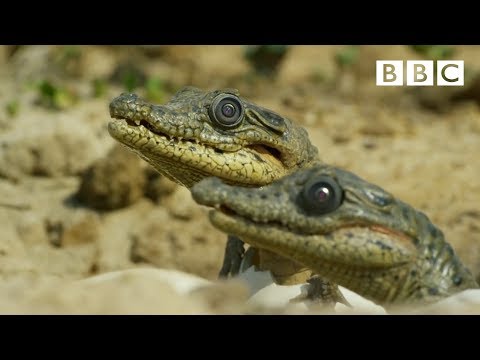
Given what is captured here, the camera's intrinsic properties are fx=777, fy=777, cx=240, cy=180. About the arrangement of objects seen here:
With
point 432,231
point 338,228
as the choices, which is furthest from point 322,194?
point 432,231

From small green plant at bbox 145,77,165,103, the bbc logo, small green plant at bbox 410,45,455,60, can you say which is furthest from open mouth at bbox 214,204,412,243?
small green plant at bbox 410,45,455,60

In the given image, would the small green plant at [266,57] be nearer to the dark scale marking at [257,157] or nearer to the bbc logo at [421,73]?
the bbc logo at [421,73]

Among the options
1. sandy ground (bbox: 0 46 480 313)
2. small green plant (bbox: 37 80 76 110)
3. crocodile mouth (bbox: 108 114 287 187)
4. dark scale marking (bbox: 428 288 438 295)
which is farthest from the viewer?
small green plant (bbox: 37 80 76 110)

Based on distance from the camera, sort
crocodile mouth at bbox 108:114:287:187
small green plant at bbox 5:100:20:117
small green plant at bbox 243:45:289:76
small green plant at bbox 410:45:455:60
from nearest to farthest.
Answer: crocodile mouth at bbox 108:114:287:187 → small green plant at bbox 5:100:20:117 → small green plant at bbox 410:45:455:60 → small green plant at bbox 243:45:289:76

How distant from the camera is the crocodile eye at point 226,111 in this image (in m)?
5.22

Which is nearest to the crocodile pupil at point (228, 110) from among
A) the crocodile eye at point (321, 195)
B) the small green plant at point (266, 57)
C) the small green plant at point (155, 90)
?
the crocodile eye at point (321, 195)

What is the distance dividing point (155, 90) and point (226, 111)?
622cm

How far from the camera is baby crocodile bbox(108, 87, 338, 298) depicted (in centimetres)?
502

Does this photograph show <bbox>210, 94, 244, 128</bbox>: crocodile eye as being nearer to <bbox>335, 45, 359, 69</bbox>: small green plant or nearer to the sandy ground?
the sandy ground

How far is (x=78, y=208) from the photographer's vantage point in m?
8.96

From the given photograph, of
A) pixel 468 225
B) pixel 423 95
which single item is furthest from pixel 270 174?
pixel 423 95

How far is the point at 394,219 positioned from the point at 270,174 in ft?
5.83

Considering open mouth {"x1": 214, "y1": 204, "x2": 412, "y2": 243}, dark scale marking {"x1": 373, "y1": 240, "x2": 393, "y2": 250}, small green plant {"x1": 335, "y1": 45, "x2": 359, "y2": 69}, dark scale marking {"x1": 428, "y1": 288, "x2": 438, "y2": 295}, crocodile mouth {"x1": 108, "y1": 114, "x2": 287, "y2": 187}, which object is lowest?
dark scale marking {"x1": 428, "y1": 288, "x2": 438, "y2": 295}

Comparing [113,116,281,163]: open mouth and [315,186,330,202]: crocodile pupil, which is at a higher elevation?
[113,116,281,163]: open mouth
